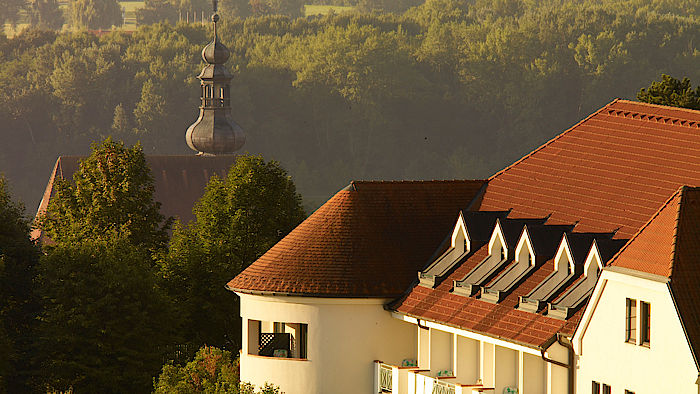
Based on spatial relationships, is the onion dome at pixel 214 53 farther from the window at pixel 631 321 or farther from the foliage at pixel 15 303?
the window at pixel 631 321

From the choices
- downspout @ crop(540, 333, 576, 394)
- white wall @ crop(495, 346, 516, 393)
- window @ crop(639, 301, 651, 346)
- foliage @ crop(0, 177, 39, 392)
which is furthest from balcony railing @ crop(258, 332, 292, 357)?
window @ crop(639, 301, 651, 346)

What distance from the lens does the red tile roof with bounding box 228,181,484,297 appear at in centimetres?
5081

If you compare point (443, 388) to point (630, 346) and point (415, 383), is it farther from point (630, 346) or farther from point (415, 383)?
point (630, 346)

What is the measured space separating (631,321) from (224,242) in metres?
30.8

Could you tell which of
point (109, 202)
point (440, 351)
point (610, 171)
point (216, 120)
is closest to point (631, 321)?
point (610, 171)

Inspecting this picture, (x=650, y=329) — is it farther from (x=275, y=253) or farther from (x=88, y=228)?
(x=88, y=228)

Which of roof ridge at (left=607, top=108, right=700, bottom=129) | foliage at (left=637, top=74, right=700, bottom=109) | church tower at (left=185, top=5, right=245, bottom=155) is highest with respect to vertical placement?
church tower at (left=185, top=5, right=245, bottom=155)

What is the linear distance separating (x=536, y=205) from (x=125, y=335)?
1840cm

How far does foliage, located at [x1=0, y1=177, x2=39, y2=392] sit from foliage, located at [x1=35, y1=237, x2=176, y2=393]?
893 millimetres

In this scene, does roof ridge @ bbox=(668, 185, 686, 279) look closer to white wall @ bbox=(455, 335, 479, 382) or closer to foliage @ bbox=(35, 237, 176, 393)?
white wall @ bbox=(455, 335, 479, 382)

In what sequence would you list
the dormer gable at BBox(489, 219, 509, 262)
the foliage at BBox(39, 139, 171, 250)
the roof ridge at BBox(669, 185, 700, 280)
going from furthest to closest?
the foliage at BBox(39, 139, 171, 250), the dormer gable at BBox(489, 219, 509, 262), the roof ridge at BBox(669, 185, 700, 280)

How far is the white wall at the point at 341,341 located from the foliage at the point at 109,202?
23.0m

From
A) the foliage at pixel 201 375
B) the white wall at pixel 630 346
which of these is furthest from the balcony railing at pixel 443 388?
the foliage at pixel 201 375

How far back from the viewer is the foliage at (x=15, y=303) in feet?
202
